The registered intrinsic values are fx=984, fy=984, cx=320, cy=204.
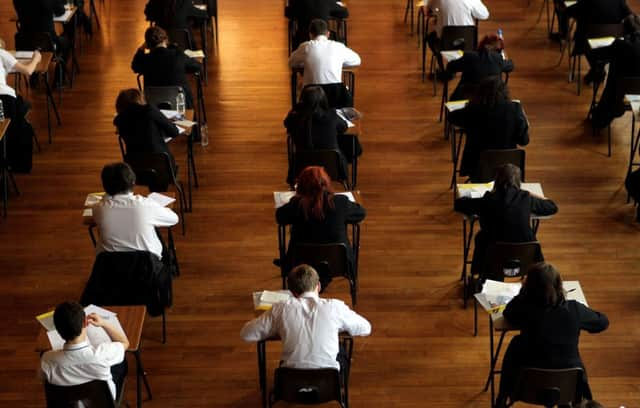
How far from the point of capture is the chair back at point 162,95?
28.8 feet

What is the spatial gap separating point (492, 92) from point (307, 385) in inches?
131

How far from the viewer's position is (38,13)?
10227 millimetres

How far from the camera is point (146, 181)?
7711 mm

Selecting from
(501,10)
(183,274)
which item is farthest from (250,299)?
(501,10)

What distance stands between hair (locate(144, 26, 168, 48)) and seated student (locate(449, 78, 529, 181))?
2.80 m

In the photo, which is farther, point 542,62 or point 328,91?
point 542,62

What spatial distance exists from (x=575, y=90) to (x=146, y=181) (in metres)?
5.21

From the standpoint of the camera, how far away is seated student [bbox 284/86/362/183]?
7.73 m

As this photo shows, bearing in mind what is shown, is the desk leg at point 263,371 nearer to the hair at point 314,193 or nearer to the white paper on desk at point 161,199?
the hair at point 314,193

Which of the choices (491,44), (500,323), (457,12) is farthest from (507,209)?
(457,12)

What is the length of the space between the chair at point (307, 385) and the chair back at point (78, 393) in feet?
3.08

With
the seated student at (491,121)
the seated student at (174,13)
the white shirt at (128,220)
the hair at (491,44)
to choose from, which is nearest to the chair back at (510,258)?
the seated student at (491,121)

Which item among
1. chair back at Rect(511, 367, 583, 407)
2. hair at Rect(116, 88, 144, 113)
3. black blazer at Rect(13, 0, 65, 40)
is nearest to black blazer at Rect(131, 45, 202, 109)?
hair at Rect(116, 88, 144, 113)

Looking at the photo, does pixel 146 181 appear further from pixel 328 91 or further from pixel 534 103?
pixel 534 103
